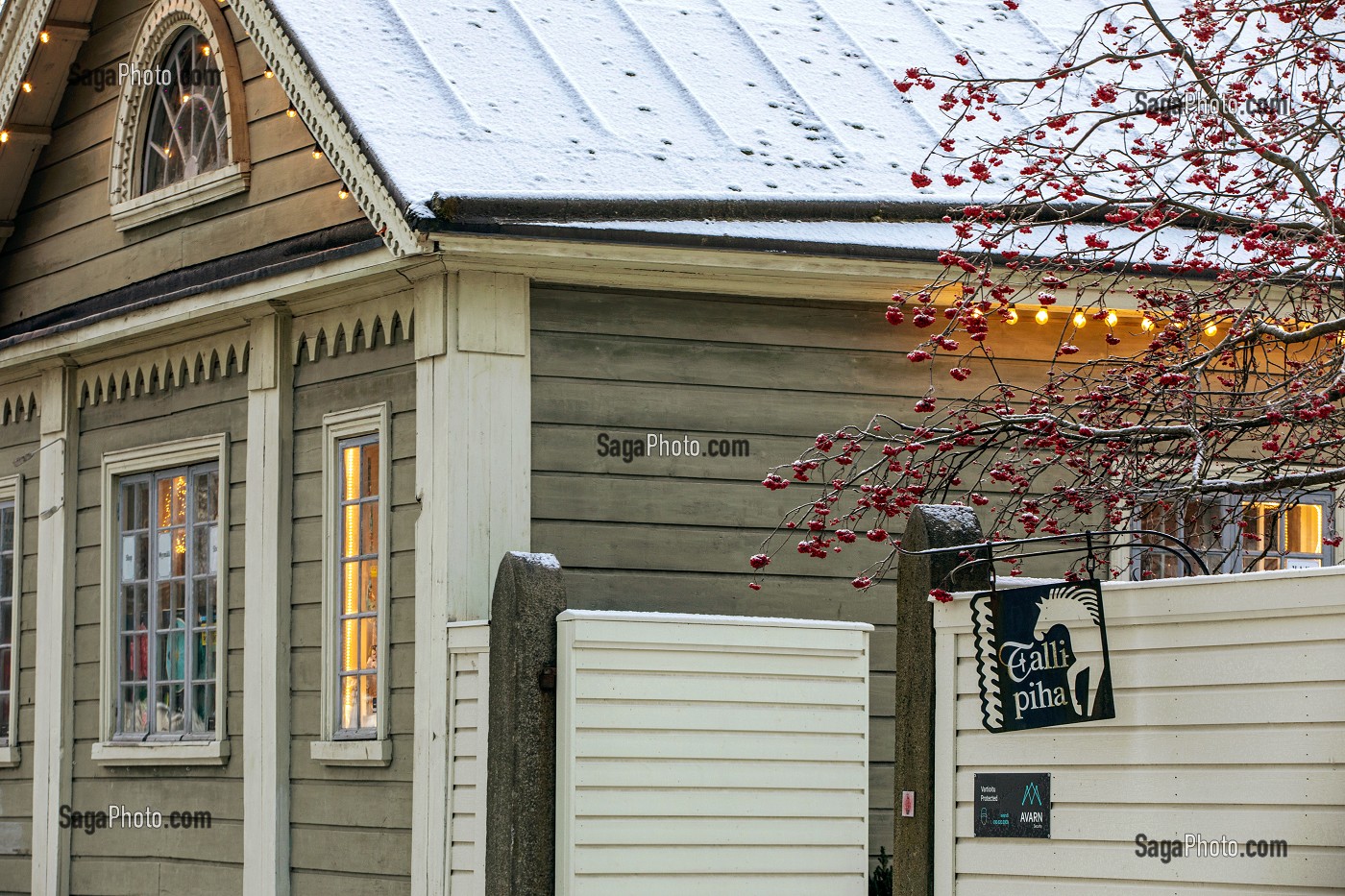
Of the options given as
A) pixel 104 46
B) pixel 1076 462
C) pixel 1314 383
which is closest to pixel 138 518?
pixel 104 46

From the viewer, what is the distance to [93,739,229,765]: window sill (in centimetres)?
1165

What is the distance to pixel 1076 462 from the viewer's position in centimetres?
820

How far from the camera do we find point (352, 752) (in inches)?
419

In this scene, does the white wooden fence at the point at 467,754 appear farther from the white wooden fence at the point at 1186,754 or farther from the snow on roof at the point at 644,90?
the white wooden fence at the point at 1186,754

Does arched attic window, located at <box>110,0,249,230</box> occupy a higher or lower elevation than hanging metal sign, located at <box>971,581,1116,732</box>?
higher

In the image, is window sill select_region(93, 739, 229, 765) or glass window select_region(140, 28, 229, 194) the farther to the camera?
glass window select_region(140, 28, 229, 194)

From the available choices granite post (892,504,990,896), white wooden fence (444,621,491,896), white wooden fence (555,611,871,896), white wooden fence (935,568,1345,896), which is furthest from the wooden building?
white wooden fence (935,568,1345,896)

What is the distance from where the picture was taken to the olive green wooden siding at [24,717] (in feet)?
44.5

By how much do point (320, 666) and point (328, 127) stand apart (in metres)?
2.86

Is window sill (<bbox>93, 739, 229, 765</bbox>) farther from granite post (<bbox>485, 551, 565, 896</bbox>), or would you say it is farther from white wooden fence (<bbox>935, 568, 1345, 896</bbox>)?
white wooden fence (<bbox>935, 568, 1345, 896</bbox>)

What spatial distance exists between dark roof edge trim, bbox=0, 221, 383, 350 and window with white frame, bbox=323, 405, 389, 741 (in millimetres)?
860

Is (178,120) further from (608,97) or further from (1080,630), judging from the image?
(1080,630)

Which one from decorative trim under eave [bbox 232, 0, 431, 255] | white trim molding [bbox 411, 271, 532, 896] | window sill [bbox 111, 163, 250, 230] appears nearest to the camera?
decorative trim under eave [bbox 232, 0, 431, 255]

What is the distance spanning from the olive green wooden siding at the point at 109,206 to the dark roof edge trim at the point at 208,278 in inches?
2.9
